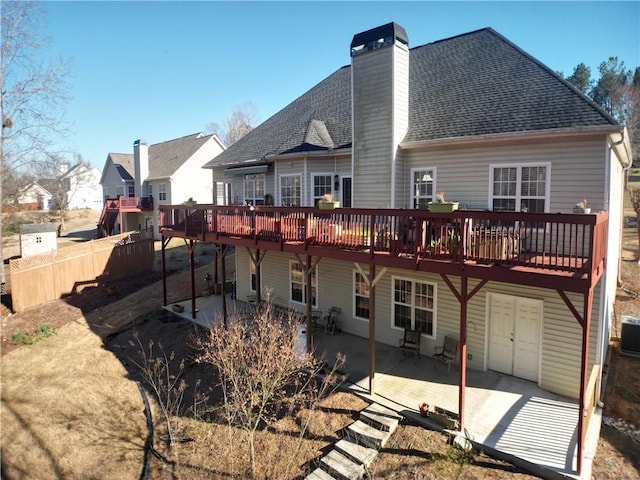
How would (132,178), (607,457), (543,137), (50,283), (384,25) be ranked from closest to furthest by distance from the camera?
(607,457)
(543,137)
(384,25)
(50,283)
(132,178)

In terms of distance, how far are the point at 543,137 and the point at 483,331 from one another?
17.8ft

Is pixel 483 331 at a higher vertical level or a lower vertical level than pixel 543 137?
lower

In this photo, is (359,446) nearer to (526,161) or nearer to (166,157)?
(526,161)

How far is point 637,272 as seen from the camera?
18828mm

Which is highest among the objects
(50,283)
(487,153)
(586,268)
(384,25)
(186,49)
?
(186,49)

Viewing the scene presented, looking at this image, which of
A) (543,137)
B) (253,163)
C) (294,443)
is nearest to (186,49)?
(253,163)

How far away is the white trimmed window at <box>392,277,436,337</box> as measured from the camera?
1188cm

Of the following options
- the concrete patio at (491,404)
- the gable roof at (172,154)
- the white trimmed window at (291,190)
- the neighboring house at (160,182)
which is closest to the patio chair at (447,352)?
the concrete patio at (491,404)

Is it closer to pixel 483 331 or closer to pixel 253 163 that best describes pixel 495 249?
pixel 483 331

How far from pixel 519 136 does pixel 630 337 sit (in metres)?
7.53

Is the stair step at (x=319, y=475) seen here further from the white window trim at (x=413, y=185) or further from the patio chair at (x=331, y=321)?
the white window trim at (x=413, y=185)

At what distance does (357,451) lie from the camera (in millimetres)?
7977

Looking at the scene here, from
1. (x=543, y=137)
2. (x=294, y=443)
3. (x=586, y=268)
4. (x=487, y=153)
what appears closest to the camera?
(x=586, y=268)

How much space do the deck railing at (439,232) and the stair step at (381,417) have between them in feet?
12.2
